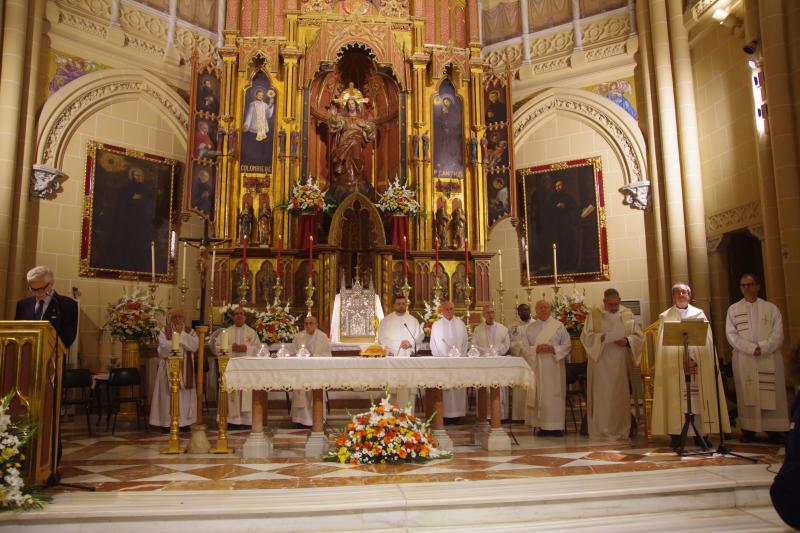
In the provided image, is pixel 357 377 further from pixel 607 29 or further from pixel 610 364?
pixel 607 29

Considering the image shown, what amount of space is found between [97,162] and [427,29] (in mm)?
7087

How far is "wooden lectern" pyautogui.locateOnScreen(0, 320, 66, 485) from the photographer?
4.98m

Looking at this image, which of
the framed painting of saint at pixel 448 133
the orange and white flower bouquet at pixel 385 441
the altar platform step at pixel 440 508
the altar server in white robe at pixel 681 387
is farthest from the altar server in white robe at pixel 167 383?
the altar server in white robe at pixel 681 387

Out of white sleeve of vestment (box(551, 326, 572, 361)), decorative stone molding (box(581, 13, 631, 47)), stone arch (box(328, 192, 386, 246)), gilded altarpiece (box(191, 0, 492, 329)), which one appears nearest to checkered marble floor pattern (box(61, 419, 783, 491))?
white sleeve of vestment (box(551, 326, 572, 361))

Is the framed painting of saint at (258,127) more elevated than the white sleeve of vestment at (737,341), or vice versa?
the framed painting of saint at (258,127)

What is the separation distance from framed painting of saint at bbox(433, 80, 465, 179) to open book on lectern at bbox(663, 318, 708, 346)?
6.81 m

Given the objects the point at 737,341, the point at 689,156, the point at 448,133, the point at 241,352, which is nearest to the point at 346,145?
the point at 448,133

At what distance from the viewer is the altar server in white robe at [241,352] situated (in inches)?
379

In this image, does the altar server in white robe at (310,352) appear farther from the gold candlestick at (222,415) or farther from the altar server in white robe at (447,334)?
the gold candlestick at (222,415)

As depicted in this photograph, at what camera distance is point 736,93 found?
11.3 metres

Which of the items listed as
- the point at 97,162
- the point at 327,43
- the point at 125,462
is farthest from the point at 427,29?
the point at 125,462

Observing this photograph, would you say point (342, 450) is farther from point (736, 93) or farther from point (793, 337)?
point (736, 93)

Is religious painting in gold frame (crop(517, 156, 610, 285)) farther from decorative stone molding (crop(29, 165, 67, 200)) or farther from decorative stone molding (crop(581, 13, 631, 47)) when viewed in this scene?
decorative stone molding (crop(29, 165, 67, 200))

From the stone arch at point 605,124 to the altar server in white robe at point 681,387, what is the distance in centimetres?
595
